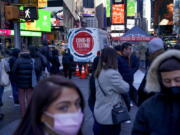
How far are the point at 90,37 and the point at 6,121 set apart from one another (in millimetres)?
11159

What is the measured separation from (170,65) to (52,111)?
3.64 feet

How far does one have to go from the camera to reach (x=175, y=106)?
2.67 m

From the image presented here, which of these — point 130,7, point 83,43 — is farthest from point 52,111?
point 130,7

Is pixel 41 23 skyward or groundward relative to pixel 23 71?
skyward

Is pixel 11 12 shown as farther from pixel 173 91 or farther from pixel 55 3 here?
pixel 55 3

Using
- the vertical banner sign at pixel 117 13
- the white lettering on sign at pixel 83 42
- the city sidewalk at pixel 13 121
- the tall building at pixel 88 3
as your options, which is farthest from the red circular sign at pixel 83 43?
the tall building at pixel 88 3

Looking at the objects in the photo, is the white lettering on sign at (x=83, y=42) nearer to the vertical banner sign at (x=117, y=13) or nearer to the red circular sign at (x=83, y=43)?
the red circular sign at (x=83, y=43)

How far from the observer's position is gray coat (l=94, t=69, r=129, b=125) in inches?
184

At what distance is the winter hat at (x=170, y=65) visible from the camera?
2.70 metres

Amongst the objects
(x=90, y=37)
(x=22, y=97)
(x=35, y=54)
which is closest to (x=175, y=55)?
(x=22, y=97)

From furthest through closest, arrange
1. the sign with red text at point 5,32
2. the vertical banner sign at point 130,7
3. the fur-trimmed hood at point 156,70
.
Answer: the vertical banner sign at point 130,7, the sign with red text at point 5,32, the fur-trimmed hood at point 156,70

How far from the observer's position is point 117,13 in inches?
3900

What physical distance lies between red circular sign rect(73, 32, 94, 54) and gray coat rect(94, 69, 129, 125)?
552 inches

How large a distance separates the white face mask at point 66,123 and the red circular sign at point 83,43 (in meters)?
16.7
